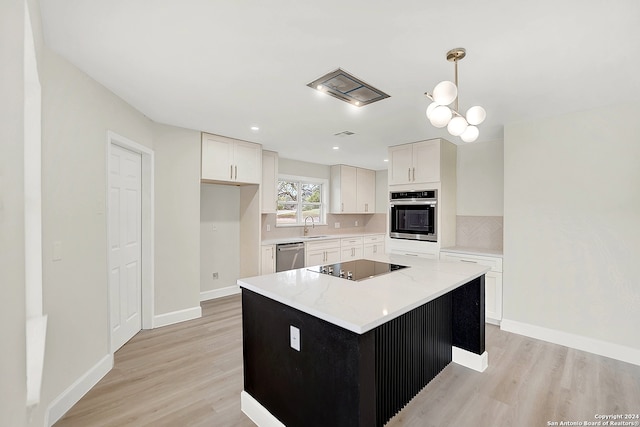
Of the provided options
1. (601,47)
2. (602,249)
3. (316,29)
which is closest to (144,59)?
(316,29)

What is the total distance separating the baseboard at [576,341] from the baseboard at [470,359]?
0.96 m

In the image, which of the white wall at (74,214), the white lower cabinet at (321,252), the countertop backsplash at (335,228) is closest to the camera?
the white wall at (74,214)

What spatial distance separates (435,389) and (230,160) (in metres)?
3.53

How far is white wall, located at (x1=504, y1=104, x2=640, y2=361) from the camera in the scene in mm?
2711

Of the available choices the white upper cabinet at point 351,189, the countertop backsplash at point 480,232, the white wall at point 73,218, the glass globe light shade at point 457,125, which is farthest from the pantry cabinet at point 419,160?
the white wall at point 73,218

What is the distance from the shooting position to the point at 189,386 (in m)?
2.31

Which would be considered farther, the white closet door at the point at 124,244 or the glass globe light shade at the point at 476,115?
the white closet door at the point at 124,244

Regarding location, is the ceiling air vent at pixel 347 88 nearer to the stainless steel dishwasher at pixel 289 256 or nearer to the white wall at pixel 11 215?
the white wall at pixel 11 215

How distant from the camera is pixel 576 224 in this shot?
2951 mm

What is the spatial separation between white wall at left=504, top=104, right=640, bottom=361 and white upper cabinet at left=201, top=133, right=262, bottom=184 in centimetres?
333

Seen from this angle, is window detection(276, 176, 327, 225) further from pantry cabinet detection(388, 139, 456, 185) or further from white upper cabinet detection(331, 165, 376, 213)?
pantry cabinet detection(388, 139, 456, 185)

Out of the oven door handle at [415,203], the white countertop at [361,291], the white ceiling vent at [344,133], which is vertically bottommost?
the white countertop at [361,291]

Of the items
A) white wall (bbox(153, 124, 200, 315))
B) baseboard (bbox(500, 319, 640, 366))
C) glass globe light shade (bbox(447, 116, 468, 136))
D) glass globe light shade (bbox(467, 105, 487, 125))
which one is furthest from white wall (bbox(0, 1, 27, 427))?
baseboard (bbox(500, 319, 640, 366))

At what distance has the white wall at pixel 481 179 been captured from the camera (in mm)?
4004
